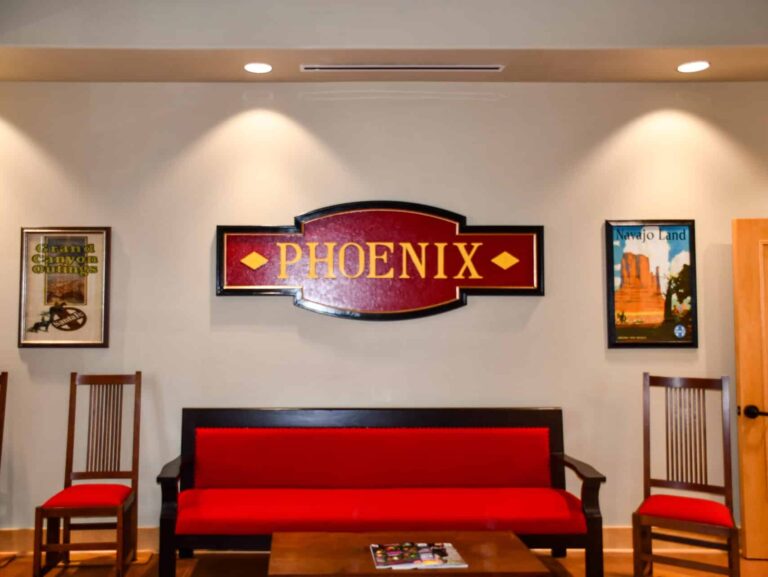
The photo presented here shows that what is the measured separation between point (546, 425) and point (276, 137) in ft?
7.95

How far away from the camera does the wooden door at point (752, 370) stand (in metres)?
3.97

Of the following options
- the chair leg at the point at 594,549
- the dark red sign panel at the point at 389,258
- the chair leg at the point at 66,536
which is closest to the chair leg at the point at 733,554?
the chair leg at the point at 594,549

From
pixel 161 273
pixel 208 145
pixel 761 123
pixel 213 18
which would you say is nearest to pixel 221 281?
pixel 161 273

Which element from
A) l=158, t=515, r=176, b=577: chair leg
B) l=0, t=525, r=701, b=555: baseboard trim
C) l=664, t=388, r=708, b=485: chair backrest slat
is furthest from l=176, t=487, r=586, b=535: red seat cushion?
l=664, t=388, r=708, b=485: chair backrest slat

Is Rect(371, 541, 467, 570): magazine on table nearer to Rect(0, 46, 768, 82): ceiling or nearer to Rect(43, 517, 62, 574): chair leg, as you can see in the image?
Rect(43, 517, 62, 574): chair leg

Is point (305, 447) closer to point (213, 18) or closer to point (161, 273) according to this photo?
point (161, 273)

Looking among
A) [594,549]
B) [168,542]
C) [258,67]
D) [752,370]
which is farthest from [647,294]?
[168,542]

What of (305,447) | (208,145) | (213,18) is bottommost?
(305,447)

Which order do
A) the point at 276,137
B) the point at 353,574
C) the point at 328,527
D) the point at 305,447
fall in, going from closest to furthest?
the point at 353,574, the point at 328,527, the point at 305,447, the point at 276,137

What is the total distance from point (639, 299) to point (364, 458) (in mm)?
1942

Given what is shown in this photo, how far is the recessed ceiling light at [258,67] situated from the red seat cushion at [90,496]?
8.17ft

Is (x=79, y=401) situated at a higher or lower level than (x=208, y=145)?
lower

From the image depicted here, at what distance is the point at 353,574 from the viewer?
2.63 metres

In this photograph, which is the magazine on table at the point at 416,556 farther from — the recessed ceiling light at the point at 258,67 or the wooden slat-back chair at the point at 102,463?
the recessed ceiling light at the point at 258,67
